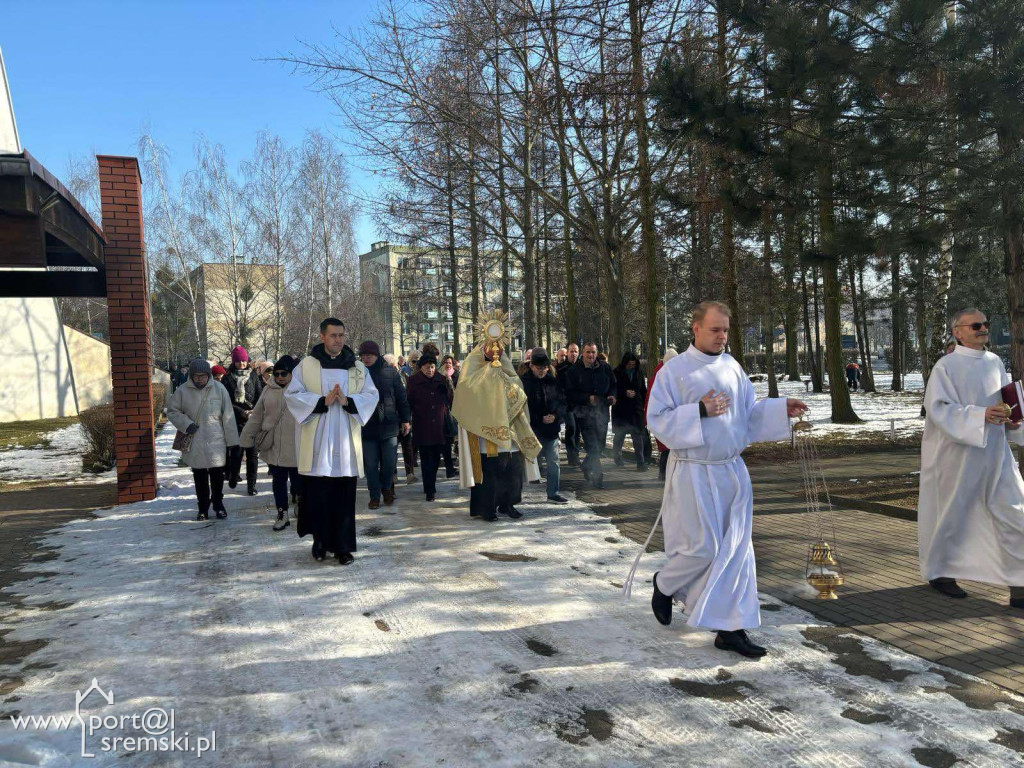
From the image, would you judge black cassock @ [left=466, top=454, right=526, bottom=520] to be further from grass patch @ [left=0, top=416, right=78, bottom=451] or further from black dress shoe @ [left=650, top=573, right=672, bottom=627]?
grass patch @ [left=0, top=416, right=78, bottom=451]

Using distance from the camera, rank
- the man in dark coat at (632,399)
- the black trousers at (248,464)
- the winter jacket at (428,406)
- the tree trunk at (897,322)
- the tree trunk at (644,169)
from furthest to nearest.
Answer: the tree trunk at (897,322)
the man in dark coat at (632,399)
the tree trunk at (644,169)
the black trousers at (248,464)
the winter jacket at (428,406)

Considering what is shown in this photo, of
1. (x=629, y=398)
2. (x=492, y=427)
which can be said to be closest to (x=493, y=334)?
(x=492, y=427)

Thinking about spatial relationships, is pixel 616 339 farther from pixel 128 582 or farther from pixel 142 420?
pixel 128 582

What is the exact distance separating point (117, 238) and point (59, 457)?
7.68 meters

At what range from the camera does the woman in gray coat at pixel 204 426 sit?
8.69 meters

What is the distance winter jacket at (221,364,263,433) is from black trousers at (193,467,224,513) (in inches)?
63.2

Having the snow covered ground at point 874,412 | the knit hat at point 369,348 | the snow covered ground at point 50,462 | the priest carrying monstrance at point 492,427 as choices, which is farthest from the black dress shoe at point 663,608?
the snow covered ground at point 874,412

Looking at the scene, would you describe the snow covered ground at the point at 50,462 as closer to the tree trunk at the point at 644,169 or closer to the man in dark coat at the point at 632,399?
the man in dark coat at the point at 632,399

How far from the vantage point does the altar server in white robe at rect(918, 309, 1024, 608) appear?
17.6 feet

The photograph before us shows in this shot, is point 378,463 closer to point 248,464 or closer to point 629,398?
point 248,464

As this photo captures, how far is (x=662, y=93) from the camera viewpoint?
8.41 metres

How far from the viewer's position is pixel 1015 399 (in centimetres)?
552

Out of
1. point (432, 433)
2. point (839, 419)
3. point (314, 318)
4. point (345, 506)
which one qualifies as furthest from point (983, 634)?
point (314, 318)

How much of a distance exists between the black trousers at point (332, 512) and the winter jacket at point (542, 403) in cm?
316
